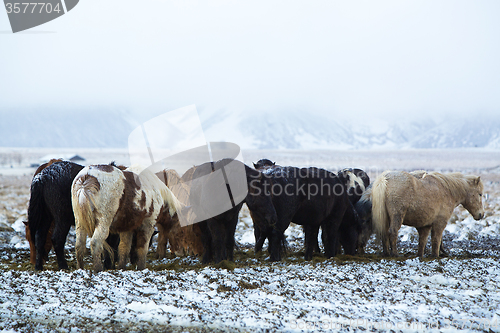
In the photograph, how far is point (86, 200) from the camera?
5.69 m

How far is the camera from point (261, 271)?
622 cm

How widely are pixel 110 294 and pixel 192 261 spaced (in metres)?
3.18

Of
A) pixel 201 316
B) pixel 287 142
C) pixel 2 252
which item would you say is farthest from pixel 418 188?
pixel 287 142

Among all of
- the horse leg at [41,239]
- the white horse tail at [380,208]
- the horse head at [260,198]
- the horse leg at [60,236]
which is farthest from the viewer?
the white horse tail at [380,208]

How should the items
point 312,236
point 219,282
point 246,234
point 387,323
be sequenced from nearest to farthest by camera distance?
point 387,323
point 219,282
point 312,236
point 246,234

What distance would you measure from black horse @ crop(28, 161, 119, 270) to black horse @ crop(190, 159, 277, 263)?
201 cm

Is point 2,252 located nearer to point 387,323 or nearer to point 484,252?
point 387,323

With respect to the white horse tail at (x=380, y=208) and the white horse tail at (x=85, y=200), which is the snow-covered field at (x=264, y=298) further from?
the white horse tail at (x=380, y=208)

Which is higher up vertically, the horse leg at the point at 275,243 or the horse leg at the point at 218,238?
the horse leg at the point at 218,238

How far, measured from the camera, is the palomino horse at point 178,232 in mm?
7336

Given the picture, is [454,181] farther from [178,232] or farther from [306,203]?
[178,232]

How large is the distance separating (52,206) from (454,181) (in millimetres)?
7531

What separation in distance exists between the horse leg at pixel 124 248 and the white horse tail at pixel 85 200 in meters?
0.75

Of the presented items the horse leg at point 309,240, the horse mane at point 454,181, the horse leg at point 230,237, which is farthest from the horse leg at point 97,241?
the horse mane at point 454,181
